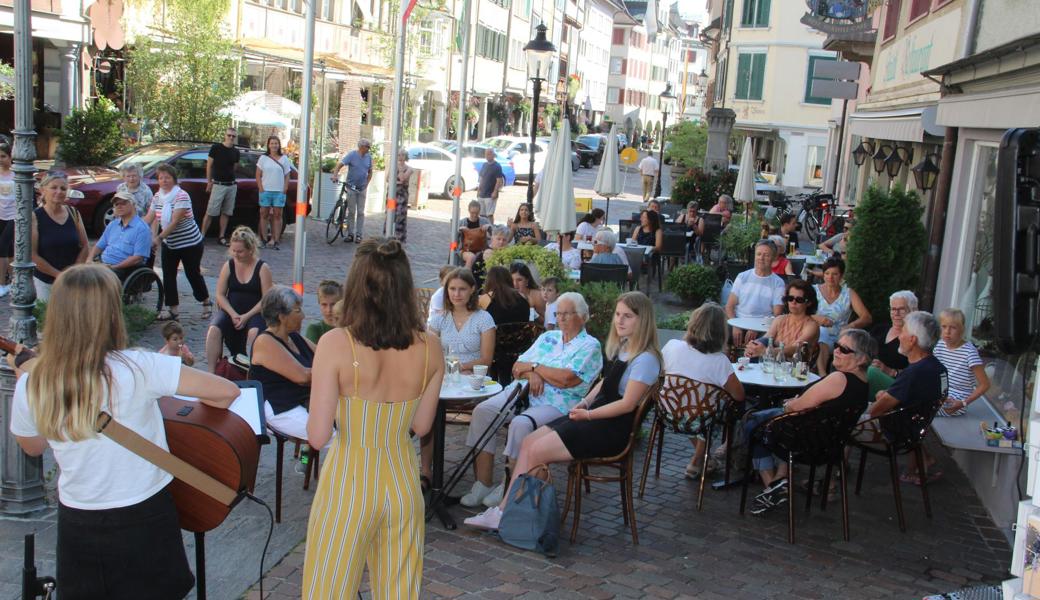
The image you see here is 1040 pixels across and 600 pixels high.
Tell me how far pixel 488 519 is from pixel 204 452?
2536 mm

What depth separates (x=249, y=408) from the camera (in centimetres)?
396

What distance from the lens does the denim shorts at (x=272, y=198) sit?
Answer: 1580 centimetres

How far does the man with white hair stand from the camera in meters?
6.34

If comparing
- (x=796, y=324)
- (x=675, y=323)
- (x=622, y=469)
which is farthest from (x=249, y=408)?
(x=675, y=323)

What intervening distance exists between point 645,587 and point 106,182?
40.4 feet

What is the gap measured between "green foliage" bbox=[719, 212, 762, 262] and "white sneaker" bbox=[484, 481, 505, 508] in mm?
9858

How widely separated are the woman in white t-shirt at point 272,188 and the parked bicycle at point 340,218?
1.12m

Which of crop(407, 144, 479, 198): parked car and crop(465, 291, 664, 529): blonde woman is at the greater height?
crop(407, 144, 479, 198): parked car

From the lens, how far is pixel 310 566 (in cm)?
361

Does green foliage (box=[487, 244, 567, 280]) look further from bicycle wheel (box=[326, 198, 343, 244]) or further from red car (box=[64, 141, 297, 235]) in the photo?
bicycle wheel (box=[326, 198, 343, 244])

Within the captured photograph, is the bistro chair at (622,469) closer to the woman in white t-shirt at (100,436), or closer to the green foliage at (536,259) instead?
the woman in white t-shirt at (100,436)

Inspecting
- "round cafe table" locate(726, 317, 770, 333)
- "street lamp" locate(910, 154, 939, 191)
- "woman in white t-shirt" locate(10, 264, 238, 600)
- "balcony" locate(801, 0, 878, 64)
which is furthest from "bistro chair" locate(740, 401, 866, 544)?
"balcony" locate(801, 0, 878, 64)

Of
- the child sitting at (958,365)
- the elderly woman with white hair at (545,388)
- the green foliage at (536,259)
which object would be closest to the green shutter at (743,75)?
the green foliage at (536,259)

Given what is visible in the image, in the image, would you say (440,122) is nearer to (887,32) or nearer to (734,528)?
(887,32)
